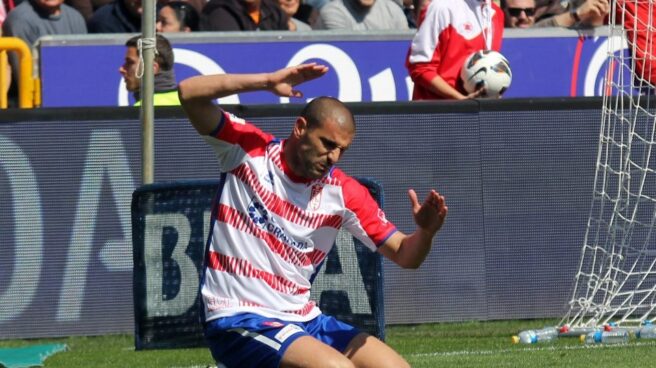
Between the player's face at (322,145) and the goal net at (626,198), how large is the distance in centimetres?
461

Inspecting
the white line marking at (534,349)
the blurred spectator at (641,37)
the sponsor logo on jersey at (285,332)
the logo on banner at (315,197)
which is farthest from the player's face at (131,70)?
the sponsor logo on jersey at (285,332)

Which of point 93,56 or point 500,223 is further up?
point 93,56

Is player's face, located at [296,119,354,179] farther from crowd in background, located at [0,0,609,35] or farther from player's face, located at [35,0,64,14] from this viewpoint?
player's face, located at [35,0,64,14]

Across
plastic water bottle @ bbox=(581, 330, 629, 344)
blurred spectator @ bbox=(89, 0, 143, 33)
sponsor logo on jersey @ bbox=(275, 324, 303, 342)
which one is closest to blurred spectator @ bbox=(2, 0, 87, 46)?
blurred spectator @ bbox=(89, 0, 143, 33)

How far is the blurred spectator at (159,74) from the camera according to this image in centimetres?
1047

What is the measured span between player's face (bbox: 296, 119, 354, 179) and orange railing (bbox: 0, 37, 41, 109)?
5.42m

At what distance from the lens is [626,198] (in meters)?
10.7

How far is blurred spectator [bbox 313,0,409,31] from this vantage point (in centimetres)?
1312

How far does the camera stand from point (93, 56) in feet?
38.3

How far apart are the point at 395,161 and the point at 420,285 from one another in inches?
37.2

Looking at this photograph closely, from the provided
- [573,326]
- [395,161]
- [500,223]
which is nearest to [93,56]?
[395,161]

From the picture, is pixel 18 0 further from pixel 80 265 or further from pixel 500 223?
pixel 500 223

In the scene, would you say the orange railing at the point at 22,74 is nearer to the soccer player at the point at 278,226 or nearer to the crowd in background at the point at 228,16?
the crowd in background at the point at 228,16

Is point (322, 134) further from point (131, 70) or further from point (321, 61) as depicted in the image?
point (321, 61)
